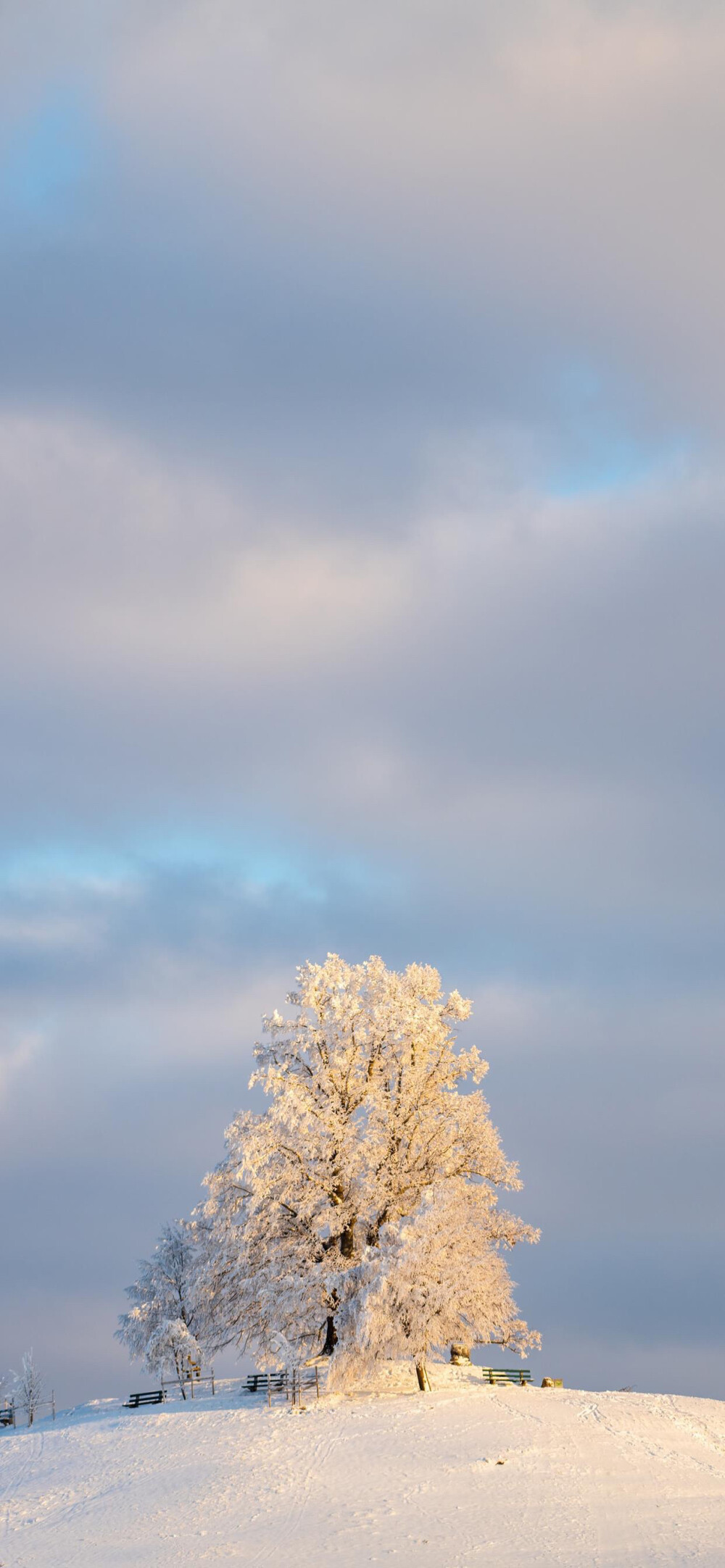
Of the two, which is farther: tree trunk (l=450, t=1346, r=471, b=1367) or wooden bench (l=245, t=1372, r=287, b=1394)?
tree trunk (l=450, t=1346, r=471, b=1367)

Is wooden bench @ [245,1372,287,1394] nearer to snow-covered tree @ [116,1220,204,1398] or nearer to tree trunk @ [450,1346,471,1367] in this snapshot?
snow-covered tree @ [116,1220,204,1398]

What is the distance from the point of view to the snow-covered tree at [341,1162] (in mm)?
52656

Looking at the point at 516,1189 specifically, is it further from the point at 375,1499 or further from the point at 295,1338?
the point at 375,1499

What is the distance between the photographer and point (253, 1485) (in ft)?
134

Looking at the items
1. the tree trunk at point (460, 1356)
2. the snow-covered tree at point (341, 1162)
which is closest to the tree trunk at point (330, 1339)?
the snow-covered tree at point (341, 1162)

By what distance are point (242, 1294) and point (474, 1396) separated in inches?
411

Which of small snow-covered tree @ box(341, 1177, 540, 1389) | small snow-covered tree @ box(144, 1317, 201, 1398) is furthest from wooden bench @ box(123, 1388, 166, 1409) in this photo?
small snow-covered tree @ box(341, 1177, 540, 1389)

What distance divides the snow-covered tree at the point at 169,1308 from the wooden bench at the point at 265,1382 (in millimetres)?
3129

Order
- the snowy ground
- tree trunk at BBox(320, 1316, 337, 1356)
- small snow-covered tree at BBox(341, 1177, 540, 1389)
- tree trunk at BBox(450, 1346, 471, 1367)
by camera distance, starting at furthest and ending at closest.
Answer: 1. tree trunk at BBox(450, 1346, 471, 1367)
2. tree trunk at BBox(320, 1316, 337, 1356)
3. small snow-covered tree at BBox(341, 1177, 540, 1389)
4. the snowy ground

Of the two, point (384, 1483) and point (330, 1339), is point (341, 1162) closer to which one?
point (330, 1339)

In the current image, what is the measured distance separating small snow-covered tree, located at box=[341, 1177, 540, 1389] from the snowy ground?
2.12 meters

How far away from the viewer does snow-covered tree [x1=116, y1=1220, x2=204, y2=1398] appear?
57.8m

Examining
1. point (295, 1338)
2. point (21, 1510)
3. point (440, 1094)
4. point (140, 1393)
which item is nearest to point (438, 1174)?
point (440, 1094)

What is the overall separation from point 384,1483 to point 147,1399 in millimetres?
21342
